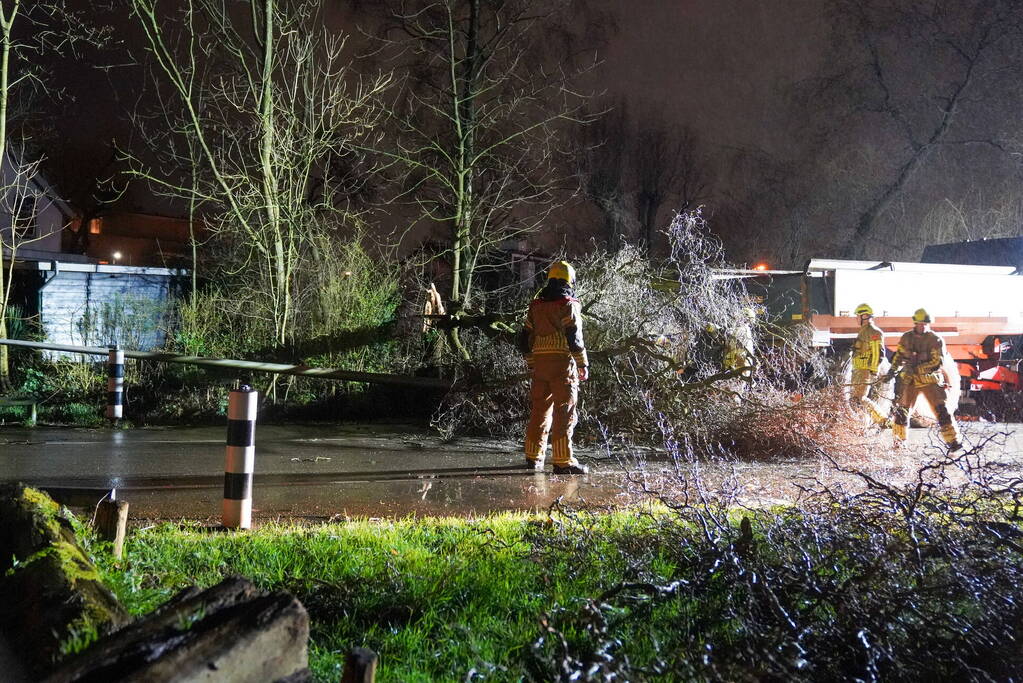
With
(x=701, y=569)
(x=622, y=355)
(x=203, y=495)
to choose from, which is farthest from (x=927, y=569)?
(x=622, y=355)

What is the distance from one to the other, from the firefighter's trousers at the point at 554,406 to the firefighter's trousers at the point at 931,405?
389 centimetres

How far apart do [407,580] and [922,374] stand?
832cm

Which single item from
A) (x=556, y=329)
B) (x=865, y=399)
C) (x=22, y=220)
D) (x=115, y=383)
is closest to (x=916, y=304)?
(x=865, y=399)

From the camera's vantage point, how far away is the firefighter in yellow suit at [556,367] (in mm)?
8242

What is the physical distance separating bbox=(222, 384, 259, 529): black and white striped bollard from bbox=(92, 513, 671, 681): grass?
232 mm

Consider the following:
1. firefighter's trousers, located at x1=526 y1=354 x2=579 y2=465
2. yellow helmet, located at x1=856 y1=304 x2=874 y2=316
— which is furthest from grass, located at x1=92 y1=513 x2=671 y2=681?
yellow helmet, located at x1=856 y1=304 x2=874 y2=316

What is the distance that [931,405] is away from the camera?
10328 mm

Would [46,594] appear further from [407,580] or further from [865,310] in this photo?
[865,310]

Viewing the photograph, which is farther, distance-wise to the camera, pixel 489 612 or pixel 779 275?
pixel 779 275

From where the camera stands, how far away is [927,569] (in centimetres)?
372

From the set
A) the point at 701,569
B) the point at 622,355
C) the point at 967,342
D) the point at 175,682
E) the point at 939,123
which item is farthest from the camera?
the point at 939,123

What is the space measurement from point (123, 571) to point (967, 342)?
48.4 feet

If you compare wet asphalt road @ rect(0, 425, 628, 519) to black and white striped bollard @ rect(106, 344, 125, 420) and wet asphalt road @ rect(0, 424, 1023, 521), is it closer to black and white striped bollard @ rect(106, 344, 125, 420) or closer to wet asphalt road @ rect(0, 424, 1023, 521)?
wet asphalt road @ rect(0, 424, 1023, 521)

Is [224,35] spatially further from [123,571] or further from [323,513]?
[123,571]
